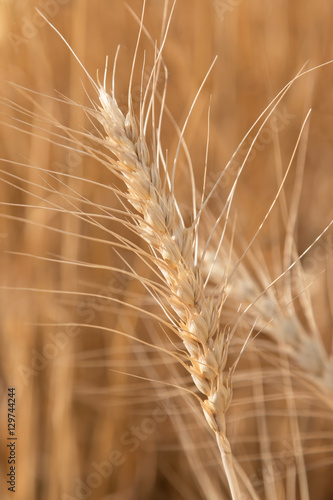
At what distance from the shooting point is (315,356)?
0.62 metres

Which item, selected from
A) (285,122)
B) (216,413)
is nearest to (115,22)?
(285,122)

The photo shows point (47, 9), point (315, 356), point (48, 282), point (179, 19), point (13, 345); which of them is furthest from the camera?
point (179, 19)

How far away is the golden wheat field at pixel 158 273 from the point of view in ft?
2.52

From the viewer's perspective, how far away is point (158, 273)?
0.83m

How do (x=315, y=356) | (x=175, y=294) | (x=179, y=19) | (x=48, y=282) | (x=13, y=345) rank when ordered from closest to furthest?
(x=175, y=294) → (x=315, y=356) → (x=13, y=345) → (x=48, y=282) → (x=179, y=19)

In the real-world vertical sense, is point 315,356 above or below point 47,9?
below

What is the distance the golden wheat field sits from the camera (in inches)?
30.2

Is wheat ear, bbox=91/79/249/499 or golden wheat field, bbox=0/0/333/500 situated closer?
wheat ear, bbox=91/79/249/499

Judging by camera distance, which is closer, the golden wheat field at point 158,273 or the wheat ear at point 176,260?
the wheat ear at point 176,260

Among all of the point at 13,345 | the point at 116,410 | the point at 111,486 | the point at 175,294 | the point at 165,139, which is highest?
the point at 165,139

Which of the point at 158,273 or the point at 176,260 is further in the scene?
the point at 158,273

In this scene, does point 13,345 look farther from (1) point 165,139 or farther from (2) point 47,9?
(2) point 47,9

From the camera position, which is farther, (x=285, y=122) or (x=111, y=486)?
(x=285, y=122)

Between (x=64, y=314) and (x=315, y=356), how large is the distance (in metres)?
0.49
